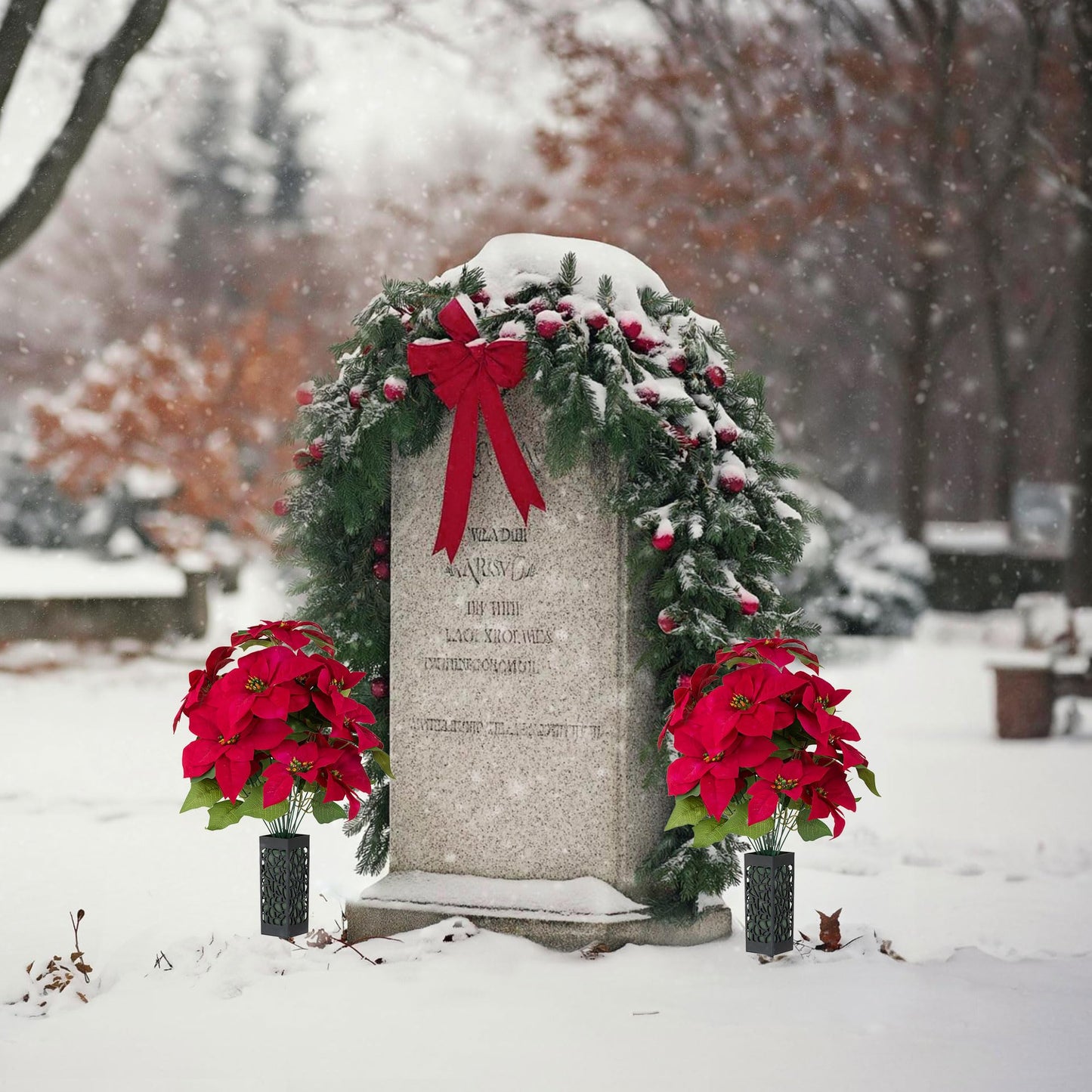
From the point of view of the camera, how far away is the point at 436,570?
16.8 ft

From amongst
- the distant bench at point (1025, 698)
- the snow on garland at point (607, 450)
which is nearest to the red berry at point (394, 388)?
the snow on garland at point (607, 450)

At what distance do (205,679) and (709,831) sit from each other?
69.2 inches

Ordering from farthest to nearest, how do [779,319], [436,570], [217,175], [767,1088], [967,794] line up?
[217,175] < [779,319] < [967,794] < [436,570] < [767,1088]

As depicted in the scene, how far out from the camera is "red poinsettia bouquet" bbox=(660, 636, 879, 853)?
4402mm

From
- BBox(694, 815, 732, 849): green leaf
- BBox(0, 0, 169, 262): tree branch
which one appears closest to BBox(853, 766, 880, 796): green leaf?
BBox(694, 815, 732, 849): green leaf

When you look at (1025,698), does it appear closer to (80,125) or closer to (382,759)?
(382,759)

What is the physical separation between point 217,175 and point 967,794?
25.8m

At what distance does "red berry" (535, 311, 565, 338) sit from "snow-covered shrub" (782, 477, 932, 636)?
10.3m

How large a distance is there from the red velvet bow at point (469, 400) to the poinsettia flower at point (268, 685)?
69 cm

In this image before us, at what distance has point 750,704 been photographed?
14.5 ft

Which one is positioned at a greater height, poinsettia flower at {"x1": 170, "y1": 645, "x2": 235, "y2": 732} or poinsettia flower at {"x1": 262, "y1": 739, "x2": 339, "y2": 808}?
poinsettia flower at {"x1": 170, "y1": 645, "x2": 235, "y2": 732}

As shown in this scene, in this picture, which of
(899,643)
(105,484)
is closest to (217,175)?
(105,484)

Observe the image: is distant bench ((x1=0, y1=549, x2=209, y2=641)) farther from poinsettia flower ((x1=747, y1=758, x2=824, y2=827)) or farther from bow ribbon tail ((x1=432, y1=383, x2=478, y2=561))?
poinsettia flower ((x1=747, y1=758, x2=824, y2=827))

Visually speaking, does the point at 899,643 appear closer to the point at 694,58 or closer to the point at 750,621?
the point at 694,58
